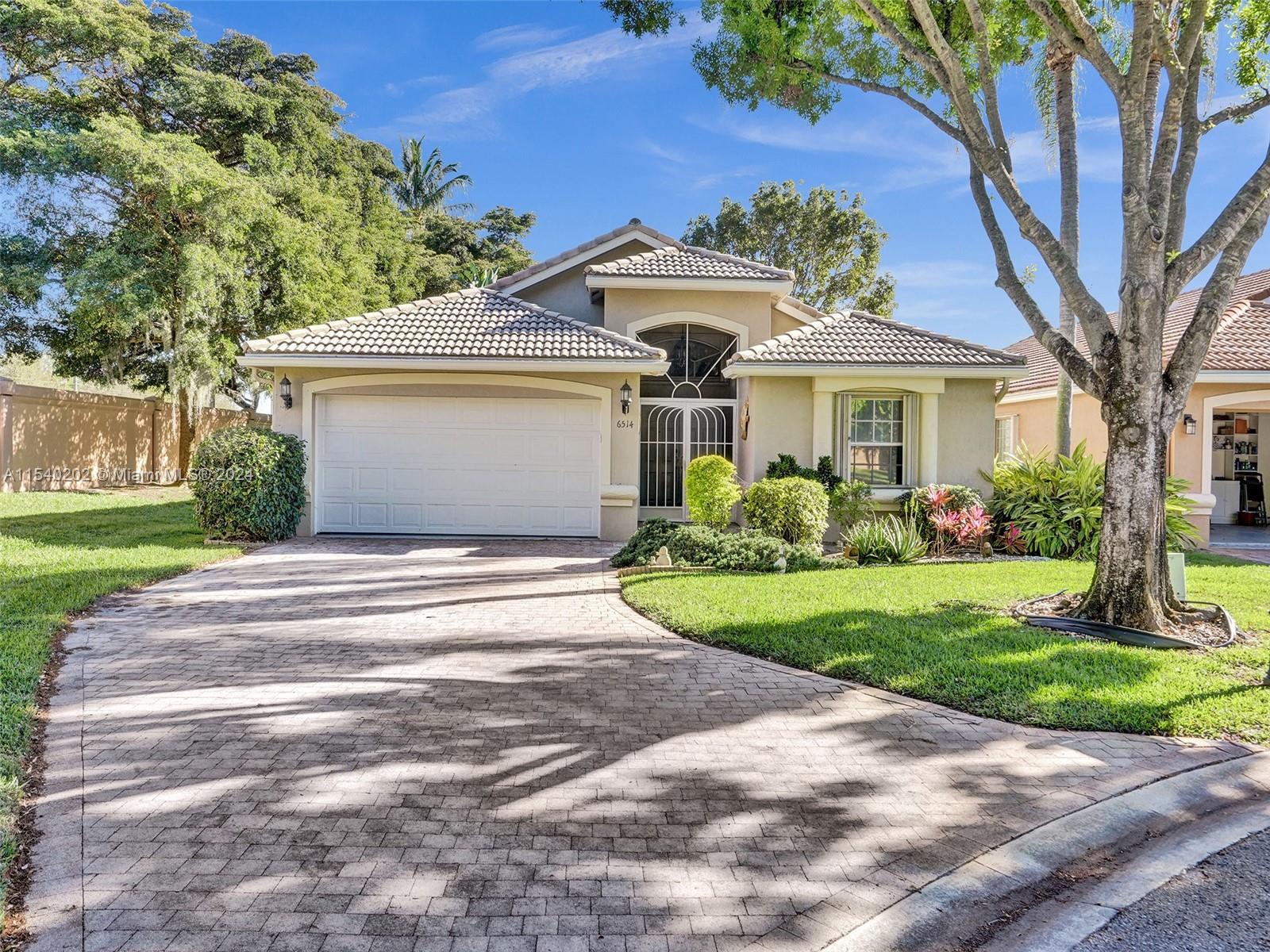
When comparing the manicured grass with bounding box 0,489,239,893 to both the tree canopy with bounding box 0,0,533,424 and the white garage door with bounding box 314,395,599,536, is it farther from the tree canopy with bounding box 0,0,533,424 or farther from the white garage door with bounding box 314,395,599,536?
the tree canopy with bounding box 0,0,533,424

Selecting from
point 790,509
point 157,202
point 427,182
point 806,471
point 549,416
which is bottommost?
→ point 790,509

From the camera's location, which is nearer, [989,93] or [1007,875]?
[1007,875]

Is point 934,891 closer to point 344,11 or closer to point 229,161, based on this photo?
point 344,11

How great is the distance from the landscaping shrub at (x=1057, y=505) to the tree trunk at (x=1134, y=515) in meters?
5.19

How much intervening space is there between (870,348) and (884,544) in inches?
165

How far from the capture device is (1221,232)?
7418mm

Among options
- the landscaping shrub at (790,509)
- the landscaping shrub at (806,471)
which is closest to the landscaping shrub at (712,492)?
the landscaping shrub at (790,509)

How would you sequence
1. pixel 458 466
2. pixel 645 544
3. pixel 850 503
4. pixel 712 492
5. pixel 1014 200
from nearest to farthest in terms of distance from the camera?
pixel 1014 200 < pixel 645 544 < pixel 712 492 < pixel 850 503 < pixel 458 466

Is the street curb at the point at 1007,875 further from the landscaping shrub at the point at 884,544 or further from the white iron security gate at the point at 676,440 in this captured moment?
the white iron security gate at the point at 676,440

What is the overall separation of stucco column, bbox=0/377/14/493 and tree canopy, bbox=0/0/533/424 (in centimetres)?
224

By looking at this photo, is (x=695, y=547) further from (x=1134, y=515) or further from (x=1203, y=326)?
(x=1203, y=326)

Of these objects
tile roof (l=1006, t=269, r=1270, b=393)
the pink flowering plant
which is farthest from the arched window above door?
tile roof (l=1006, t=269, r=1270, b=393)

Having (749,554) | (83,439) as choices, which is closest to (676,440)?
(749,554)

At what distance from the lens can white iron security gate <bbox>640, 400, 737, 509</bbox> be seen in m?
15.8
